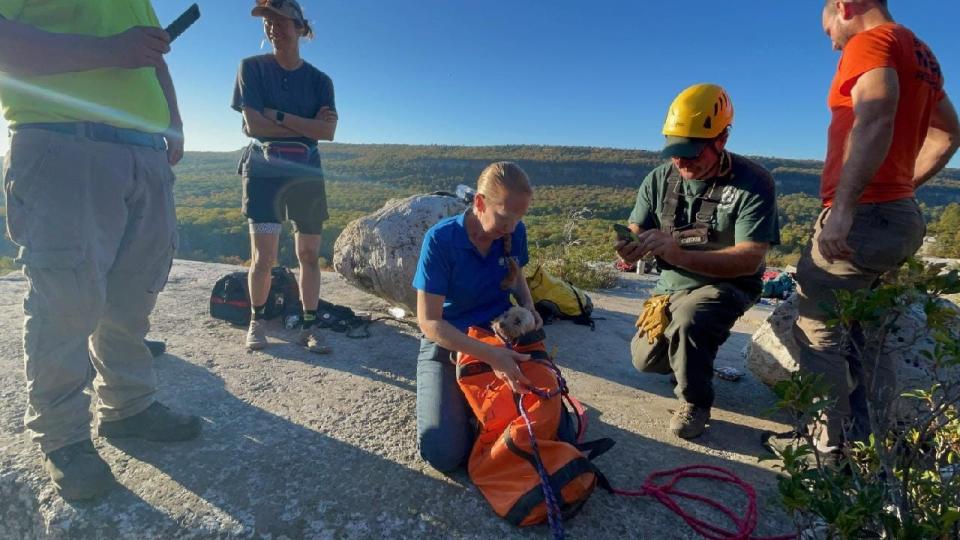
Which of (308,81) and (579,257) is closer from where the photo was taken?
(308,81)

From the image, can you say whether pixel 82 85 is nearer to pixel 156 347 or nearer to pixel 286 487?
pixel 286 487

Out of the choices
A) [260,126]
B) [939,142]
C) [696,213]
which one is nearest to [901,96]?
[939,142]

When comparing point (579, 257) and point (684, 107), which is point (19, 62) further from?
point (579, 257)

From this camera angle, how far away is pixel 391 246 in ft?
15.4

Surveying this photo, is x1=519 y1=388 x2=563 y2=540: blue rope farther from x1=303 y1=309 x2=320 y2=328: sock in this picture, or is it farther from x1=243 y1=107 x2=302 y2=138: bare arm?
x1=243 y1=107 x2=302 y2=138: bare arm

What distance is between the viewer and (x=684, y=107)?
2.90 metres

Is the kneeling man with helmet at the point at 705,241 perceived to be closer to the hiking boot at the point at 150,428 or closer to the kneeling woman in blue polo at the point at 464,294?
the kneeling woman in blue polo at the point at 464,294

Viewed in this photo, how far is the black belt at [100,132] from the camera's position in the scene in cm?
202

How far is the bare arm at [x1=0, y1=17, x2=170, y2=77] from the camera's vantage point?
1854 millimetres

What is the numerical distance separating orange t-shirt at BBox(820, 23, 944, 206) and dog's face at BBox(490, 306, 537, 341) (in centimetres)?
157

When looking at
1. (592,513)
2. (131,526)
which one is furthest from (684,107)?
(131,526)

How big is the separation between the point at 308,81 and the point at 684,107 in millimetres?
2549

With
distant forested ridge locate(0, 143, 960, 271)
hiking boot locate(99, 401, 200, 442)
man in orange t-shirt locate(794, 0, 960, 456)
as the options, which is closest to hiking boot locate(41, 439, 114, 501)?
hiking boot locate(99, 401, 200, 442)

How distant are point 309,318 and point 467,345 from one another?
2.01 metres
